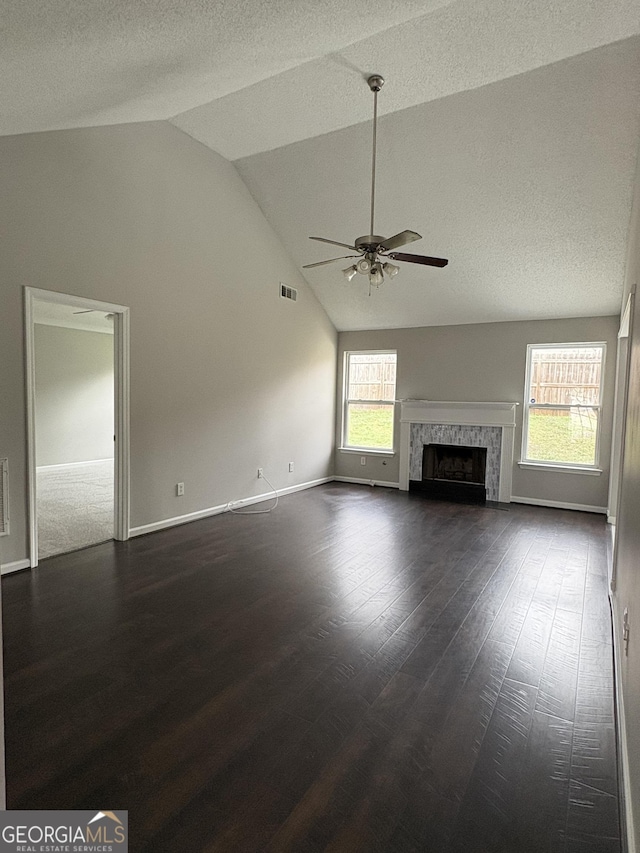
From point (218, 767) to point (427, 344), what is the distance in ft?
20.1

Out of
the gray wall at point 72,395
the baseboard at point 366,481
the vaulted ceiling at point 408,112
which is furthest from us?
the gray wall at point 72,395

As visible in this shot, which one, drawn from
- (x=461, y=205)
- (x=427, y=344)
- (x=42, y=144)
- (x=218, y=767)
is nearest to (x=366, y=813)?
(x=218, y=767)

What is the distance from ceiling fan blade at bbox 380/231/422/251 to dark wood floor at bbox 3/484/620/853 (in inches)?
92.9

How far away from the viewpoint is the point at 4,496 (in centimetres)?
353

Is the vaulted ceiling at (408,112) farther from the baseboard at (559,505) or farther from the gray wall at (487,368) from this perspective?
the baseboard at (559,505)

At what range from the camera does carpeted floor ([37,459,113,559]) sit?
442 centimetres

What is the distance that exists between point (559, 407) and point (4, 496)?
6.04 metres

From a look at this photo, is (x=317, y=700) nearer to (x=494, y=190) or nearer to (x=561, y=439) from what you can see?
(x=494, y=190)

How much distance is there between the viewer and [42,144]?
3615 mm

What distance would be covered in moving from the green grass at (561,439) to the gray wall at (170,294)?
3135 millimetres

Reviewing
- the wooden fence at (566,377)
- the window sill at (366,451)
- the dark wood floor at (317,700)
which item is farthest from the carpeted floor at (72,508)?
the wooden fence at (566,377)

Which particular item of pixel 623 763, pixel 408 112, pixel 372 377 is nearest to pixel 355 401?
pixel 372 377

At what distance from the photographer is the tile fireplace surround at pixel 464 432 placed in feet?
21.3

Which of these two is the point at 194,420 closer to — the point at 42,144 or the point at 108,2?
the point at 42,144
